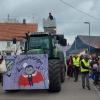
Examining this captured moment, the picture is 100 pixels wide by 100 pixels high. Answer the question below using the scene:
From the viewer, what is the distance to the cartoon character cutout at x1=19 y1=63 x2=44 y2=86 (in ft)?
67.6

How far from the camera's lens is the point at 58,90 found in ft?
70.0

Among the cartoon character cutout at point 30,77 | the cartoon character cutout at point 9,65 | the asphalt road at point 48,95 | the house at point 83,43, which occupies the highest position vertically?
the house at point 83,43

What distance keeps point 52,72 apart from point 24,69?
4.07 feet

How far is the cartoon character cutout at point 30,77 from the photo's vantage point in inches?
811

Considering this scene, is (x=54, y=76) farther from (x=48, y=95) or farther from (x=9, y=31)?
(x=9, y=31)

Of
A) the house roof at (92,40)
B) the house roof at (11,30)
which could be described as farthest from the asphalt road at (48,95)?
the house roof at (11,30)

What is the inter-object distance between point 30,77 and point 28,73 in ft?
0.64

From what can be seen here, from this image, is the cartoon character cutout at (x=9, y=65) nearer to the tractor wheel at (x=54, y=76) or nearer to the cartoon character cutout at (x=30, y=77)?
the cartoon character cutout at (x=30, y=77)

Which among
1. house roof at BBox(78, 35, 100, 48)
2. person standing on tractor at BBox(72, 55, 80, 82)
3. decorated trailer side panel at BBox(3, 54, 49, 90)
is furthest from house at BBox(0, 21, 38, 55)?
decorated trailer side panel at BBox(3, 54, 49, 90)

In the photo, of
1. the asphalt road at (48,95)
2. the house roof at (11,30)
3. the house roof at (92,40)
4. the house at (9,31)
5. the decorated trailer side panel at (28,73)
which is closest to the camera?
the asphalt road at (48,95)

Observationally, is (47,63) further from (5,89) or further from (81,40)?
(81,40)

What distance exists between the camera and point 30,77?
20656 mm

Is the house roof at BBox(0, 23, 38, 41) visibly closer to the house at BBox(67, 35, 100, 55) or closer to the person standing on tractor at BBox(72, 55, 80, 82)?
the house at BBox(67, 35, 100, 55)

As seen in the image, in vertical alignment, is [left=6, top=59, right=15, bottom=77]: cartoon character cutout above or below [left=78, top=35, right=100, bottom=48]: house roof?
below
